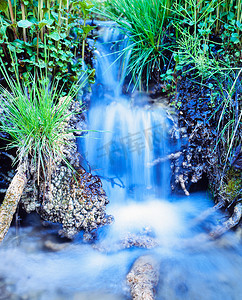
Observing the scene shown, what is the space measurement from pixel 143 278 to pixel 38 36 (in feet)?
7.47

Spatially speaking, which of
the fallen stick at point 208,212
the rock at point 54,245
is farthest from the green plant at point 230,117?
the rock at point 54,245

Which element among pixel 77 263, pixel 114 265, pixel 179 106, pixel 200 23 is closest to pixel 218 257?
pixel 114 265

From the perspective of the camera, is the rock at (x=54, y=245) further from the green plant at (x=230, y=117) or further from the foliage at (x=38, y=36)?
the green plant at (x=230, y=117)

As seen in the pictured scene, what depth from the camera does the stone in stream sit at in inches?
57.9

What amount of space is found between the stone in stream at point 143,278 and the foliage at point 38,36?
1.83m

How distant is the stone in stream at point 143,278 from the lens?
4.82 ft

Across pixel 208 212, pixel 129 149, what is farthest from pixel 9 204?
pixel 208 212

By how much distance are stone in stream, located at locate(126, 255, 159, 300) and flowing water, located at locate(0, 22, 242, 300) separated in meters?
0.06

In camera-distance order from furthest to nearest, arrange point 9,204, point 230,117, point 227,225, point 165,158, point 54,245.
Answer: point 165,158
point 230,117
point 227,225
point 54,245
point 9,204

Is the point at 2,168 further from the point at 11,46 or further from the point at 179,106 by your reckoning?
the point at 179,106

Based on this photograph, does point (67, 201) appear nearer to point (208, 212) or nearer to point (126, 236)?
point (126, 236)

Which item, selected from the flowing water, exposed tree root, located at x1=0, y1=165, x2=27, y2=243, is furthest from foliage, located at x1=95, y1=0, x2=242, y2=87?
exposed tree root, located at x1=0, y1=165, x2=27, y2=243

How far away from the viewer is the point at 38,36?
2.08 m

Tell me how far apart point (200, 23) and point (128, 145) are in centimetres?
158
